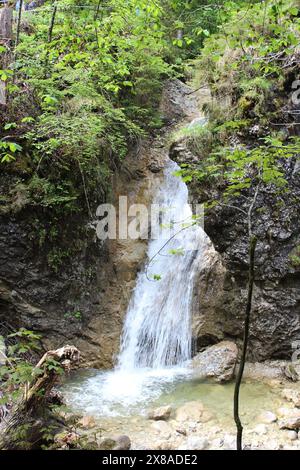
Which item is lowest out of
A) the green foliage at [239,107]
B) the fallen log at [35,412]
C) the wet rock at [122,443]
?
the wet rock at [122,443]

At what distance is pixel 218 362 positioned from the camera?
6562 mm

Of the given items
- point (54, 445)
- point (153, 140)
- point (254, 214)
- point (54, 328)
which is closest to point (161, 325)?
point (54, 328)

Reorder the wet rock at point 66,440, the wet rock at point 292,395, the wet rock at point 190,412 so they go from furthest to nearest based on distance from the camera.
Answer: the wet rock at point 292,395 < the wet rock at point 190,412 < the wet rock at point 66,440

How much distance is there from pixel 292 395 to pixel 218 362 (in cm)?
132

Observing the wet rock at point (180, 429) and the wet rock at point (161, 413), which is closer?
the wet rock at point (180, 429)

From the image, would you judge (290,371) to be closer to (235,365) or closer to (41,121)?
(235,365)

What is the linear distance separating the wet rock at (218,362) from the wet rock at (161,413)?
4.36ft

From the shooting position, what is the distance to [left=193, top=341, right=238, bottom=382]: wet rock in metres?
Answer: 6.36

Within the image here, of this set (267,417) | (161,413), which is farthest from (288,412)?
(161,413)

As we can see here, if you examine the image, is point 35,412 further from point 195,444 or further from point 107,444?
point 195,444

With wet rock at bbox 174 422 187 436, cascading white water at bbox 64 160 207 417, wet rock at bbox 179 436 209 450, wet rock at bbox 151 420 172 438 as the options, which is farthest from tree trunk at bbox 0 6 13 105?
wet rock at bbox 179 436 209 450

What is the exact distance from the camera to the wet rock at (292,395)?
5520 mm

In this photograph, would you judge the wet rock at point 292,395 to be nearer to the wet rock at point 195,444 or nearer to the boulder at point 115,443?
the wet rock at point 195,444

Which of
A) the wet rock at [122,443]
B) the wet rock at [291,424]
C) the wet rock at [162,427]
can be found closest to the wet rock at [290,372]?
the wet rock at [291,424]
